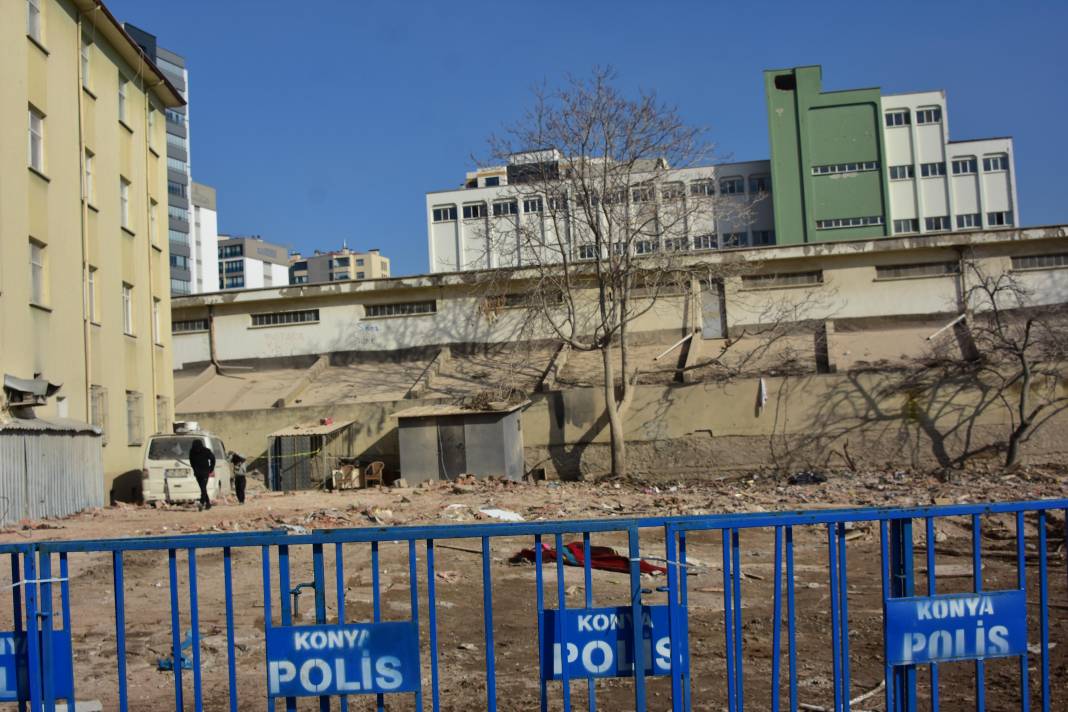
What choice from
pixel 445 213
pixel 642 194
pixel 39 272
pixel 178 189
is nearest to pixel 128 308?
pixel 39 272

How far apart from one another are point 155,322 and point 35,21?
8530 millimetres

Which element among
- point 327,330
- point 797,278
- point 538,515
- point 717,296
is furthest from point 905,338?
point 327,330

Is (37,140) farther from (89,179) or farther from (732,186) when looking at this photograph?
(732,186)

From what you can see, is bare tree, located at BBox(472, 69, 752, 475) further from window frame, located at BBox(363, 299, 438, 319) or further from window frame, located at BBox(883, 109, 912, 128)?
window frame, located at BBox(883, 109, 912, 128)

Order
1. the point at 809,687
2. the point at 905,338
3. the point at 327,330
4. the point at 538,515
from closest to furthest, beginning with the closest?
the point at 809,687, the point at 538,515, the point at 905,338, the point at 327,330

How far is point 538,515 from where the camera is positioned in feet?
52.9

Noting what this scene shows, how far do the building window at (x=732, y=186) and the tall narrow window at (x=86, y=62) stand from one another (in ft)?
143

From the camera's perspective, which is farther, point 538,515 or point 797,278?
point 797,278

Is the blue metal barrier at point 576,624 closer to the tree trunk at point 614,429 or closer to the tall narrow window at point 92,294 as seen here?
the tall narrow window at point 92,294

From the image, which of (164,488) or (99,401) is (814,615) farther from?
(99,401)

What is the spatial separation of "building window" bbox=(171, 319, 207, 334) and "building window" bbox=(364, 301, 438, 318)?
6.00 metres

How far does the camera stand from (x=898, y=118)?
57312 mm

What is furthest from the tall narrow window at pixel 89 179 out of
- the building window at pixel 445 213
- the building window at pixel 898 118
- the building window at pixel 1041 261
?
the building window at pixel 898 118

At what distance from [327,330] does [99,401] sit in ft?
40.2
